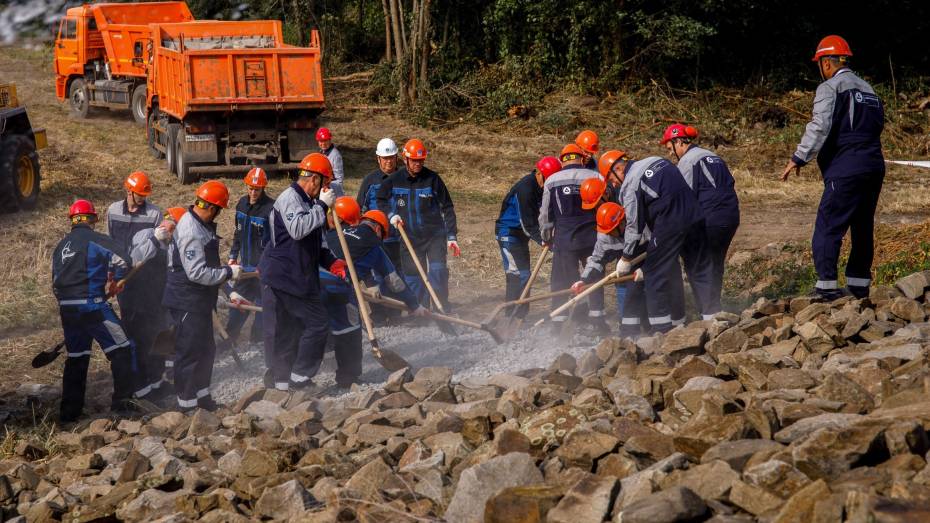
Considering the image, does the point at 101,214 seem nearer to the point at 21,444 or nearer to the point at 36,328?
the point at 36,328

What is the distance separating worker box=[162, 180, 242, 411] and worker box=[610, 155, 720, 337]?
3.10 meters

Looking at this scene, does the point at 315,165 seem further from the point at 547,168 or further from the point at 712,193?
the point at 712,193

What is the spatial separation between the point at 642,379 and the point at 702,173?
2.78 metres

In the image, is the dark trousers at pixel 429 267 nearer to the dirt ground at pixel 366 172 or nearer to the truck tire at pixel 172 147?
the dirt ground at pixel 366 172

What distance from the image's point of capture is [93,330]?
25.8ft

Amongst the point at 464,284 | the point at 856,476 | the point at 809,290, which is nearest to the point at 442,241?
the point at 464,284

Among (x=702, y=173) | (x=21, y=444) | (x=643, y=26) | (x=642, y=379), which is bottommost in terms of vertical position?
(x=21, y=444)

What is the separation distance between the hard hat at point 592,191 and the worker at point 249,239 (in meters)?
2.79

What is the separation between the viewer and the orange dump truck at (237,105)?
610 inches

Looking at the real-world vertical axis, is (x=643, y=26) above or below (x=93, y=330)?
above

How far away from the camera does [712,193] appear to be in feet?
27.3

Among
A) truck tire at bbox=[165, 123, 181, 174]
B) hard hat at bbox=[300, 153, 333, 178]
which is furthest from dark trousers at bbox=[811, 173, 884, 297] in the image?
truck tire at bbox=[165, 123, 181, 174]

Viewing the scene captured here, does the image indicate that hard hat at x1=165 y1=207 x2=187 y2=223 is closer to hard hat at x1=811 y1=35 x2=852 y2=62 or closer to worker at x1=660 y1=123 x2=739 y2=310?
worker at x1=660 y1=123 x2=739 y2=310

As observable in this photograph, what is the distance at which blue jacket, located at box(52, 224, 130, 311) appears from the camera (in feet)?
25.4
